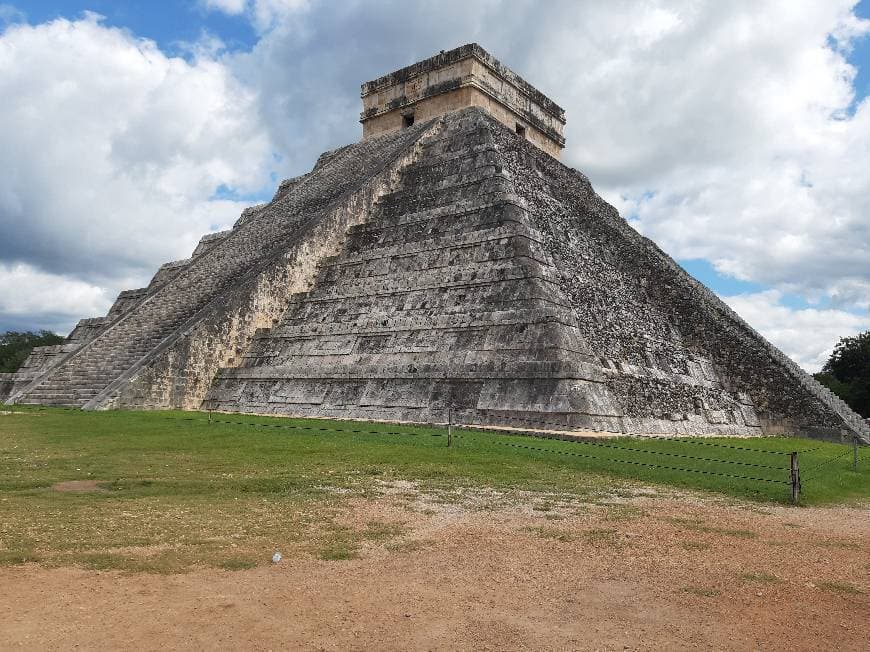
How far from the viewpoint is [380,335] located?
1355 cm

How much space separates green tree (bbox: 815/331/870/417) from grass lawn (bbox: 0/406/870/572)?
18264 mm

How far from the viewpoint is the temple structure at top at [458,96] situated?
20281mm

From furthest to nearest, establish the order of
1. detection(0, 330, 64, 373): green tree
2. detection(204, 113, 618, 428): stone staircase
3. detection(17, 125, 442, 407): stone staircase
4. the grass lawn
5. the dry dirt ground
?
1. detection(0, 330, 64, 373): green tree
2. detection(17, 125, 442, 407): stone staircase
3. detection(204, 113, 618, 428): stone staircase
4. the grass lawn
5. the dry dirt ground

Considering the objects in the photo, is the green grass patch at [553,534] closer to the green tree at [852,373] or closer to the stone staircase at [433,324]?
the stone staircase at [433,324]

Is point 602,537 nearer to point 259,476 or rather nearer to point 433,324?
point 259,476

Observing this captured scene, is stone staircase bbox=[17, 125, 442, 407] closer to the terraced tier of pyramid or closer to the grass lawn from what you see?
the terraced tier of pyramid

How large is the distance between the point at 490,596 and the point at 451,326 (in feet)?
29.7

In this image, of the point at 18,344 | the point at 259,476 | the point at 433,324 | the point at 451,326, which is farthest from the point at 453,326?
Result: the point at 18,344

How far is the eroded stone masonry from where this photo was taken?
39.2ft

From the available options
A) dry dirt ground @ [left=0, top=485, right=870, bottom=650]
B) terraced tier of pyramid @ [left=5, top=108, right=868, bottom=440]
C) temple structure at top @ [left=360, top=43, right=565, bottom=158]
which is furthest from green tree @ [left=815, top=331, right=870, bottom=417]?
dry dirt ground @ [left=0, top=485, right=870, bottom=650]

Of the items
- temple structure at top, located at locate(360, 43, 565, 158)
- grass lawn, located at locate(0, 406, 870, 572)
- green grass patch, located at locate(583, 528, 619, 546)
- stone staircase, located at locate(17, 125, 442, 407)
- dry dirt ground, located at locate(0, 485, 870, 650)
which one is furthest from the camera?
temple structure at top, located at locate(360, 43, 565, 158)

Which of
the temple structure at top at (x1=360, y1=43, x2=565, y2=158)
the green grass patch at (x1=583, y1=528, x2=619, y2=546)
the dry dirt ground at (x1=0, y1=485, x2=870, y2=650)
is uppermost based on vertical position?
the temple structure at top at (x1=360, y1=43, x2=565, y2=158)

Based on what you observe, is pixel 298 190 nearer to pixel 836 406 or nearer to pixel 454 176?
pixel 454 176

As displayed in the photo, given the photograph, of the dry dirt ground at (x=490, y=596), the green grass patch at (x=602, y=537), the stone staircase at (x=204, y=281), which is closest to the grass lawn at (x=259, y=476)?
the dry dirt ground at (x=490, y=596)
